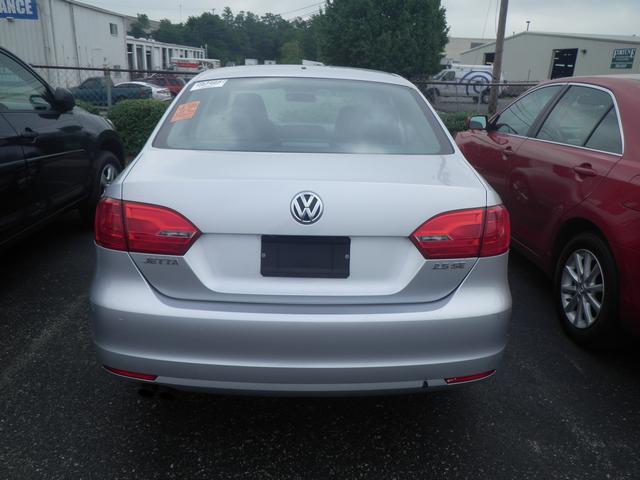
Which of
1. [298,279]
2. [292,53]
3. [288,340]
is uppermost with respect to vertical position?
[292,53]

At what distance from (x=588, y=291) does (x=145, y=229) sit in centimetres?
261

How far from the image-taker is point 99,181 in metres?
5.47

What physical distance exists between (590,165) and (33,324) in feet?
11.7

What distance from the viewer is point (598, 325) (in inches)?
128

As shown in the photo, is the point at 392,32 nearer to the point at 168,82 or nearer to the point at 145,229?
the point at 168,82

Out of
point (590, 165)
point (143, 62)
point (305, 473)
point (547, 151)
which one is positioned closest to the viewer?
point (305, 473)

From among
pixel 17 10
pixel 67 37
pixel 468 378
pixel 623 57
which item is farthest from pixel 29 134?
pixel 623 57

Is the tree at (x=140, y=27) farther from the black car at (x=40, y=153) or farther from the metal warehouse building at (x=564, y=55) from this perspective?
the black car at (x=40, y=153)

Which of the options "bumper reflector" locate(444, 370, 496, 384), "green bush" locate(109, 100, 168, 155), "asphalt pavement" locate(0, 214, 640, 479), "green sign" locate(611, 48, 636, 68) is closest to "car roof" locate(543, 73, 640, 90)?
"asphalt pavement" locate(0, 214, 640, 479)

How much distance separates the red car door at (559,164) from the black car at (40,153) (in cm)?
360

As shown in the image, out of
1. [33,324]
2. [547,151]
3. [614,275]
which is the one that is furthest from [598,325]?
[33,324]

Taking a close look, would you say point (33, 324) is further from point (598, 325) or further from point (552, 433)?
point (598, 325)

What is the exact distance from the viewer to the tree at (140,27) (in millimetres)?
101062

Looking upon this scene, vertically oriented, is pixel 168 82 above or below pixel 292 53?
below
